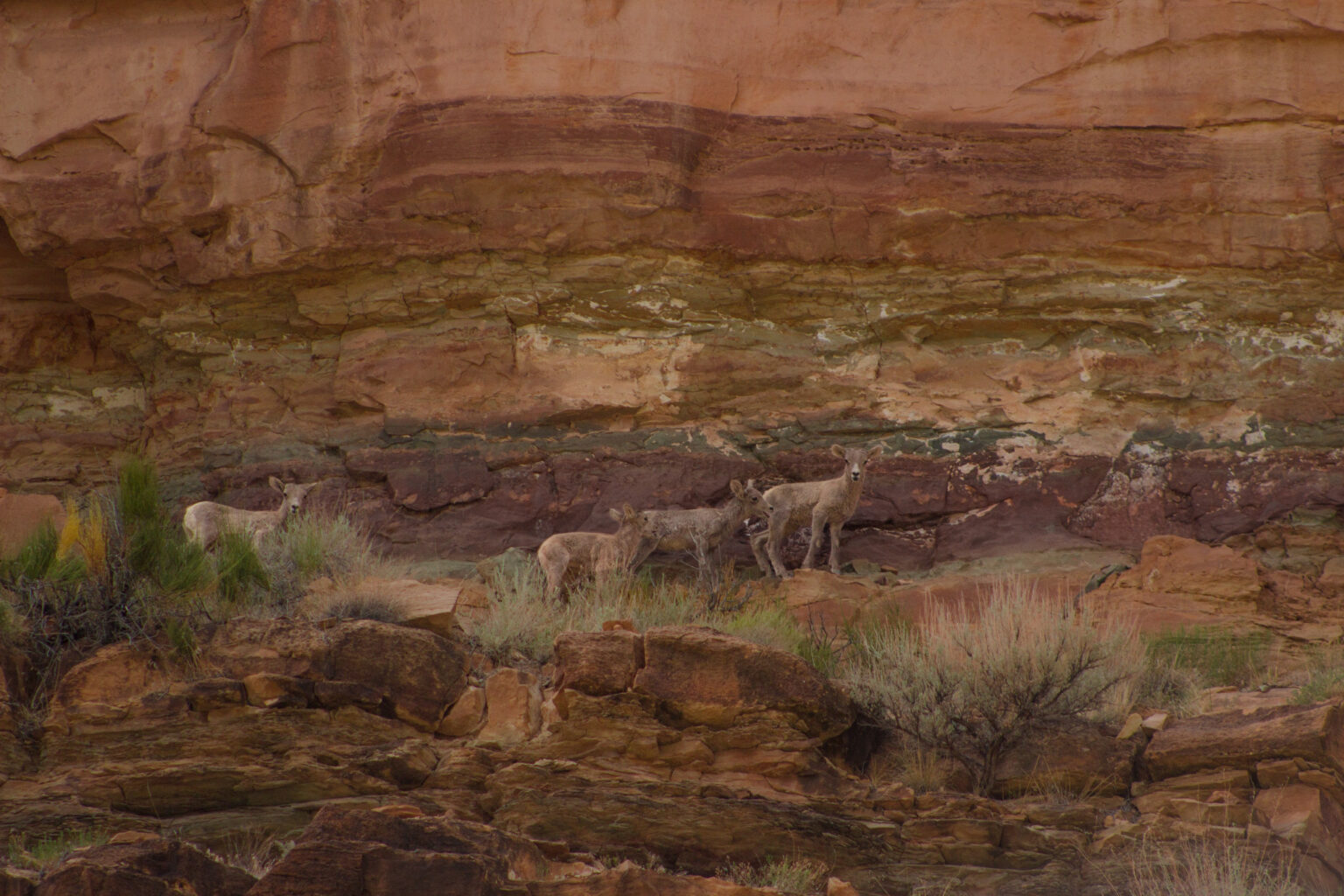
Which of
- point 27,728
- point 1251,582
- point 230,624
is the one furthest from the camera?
point 1251,582

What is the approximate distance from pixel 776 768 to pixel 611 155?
8.45 m

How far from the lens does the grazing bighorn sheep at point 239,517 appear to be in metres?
14.0

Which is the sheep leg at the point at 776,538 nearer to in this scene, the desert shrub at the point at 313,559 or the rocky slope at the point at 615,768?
the desert shrub at the point at 313,559

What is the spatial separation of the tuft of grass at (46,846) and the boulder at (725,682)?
3373mm

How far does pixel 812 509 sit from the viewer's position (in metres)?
14.8

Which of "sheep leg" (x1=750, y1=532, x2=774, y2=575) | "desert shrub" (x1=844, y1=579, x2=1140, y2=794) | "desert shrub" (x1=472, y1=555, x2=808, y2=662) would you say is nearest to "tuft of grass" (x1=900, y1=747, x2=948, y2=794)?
"desert shrub" (x1=844, y1=579, x2=1140, y2=794)

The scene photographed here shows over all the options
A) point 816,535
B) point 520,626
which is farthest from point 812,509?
point 520,626

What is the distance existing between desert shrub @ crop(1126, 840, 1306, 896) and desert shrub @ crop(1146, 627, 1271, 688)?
3.55 meters

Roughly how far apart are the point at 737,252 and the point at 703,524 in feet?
10.7

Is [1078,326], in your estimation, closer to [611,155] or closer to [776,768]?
[611,155]

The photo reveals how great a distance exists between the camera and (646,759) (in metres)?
9.57

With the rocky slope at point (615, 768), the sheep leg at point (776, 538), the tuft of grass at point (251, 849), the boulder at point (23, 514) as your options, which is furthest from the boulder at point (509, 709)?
the sheep leg at point (776, 538)

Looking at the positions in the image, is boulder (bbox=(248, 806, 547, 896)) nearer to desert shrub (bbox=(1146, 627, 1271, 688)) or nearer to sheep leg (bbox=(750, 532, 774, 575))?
desert shrub (bbox=(1146, 627, 1271, 688))

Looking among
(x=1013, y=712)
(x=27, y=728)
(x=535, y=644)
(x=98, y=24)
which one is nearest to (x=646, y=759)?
(x=535, y=644)
